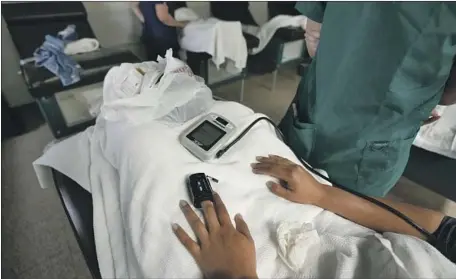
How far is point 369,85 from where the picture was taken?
0.59 metres

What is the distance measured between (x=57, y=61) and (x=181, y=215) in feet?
4.69

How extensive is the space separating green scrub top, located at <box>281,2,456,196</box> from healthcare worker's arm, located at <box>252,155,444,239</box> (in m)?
0.13

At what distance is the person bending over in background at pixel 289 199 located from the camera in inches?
17.8

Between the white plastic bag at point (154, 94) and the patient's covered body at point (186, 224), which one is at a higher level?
the white plastic bag at point (154, 94)

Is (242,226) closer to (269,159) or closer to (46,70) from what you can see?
(269,159)

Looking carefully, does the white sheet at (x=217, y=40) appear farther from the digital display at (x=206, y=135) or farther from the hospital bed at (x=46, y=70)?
the digital display at (x=206, y=135)

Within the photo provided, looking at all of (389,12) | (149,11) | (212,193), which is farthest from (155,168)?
(149,11)

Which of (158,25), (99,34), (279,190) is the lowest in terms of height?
(99,34)

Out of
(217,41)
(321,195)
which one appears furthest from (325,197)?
(217,41)

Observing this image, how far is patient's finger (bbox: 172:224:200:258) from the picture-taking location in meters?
0.46

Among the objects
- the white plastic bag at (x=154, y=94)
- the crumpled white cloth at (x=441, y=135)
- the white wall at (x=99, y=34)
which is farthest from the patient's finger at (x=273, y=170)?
the white wall at (x=99, y=34)

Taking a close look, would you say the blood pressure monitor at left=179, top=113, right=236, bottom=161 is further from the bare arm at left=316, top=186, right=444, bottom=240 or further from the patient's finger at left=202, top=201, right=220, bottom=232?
the bare arm at left=316, top=186, right=444, bottom=240

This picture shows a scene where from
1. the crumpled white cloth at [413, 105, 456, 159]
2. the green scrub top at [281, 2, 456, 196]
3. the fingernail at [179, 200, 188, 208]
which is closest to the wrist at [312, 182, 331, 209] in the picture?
the green scrub top at [281, 2, 456, 196]

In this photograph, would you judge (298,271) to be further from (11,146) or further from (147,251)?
(11,146)
